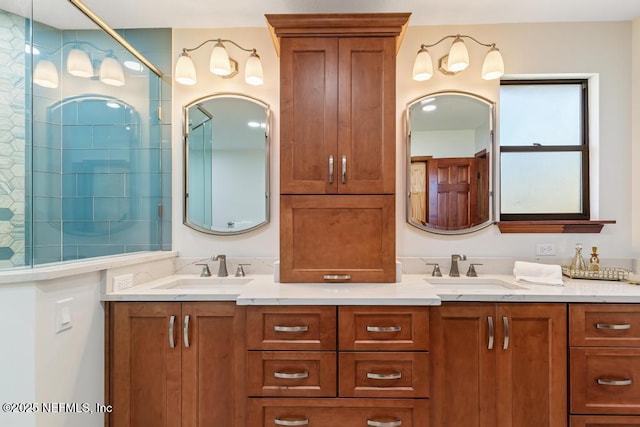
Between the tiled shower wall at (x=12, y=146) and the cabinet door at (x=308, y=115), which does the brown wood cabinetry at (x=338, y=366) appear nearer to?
the cabinet door at (x=308, y=115)

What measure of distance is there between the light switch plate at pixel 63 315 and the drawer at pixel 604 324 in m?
2.28

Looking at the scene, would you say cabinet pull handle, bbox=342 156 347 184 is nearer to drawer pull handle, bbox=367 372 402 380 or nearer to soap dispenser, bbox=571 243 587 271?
drawer pull handle, bbox=367 372 402 380

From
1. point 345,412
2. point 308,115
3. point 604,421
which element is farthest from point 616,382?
point 308,115

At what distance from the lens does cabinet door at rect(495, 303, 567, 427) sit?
1515 millimetres

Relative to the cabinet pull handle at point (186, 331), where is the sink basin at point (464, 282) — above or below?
above

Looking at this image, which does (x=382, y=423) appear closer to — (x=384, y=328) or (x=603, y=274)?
(x=384, y=328)

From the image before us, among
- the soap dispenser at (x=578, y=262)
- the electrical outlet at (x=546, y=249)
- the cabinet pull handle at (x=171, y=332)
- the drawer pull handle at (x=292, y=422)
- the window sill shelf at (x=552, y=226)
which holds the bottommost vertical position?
the drawer pull handle at (x=292, y=422)

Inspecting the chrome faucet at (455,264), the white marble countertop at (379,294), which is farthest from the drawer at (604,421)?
the chrome faucet at (455,264)

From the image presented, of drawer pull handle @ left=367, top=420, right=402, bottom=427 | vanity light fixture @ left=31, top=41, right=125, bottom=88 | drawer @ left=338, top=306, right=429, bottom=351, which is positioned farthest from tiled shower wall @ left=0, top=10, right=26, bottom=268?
drawer pull handle @ left=367, top=420, right=402, bottom=427

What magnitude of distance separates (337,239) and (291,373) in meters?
0.71

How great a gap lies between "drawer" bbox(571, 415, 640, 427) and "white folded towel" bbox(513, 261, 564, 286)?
2.05 feet

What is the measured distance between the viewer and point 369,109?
176 centimetres

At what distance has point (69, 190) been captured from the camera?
6.18 feet

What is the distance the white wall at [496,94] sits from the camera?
208cm
